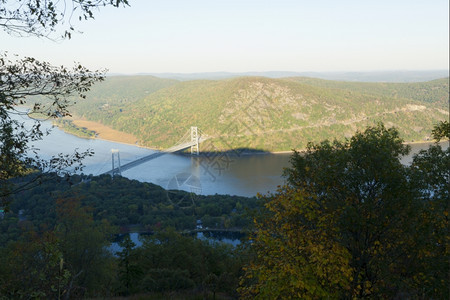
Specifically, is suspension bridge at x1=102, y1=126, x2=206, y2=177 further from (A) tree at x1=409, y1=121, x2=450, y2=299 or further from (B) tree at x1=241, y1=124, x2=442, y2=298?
(A) tree at x1=409, y1=121, x2=450, y2=299

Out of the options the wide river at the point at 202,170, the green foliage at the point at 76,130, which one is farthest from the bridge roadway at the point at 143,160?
the green foliage at the point at 76,130

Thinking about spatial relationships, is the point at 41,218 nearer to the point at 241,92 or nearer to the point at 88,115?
the point at 241,92

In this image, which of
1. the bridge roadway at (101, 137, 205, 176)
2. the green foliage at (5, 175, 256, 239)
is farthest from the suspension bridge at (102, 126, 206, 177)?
the green foliage at (5, 175, 256, 239)

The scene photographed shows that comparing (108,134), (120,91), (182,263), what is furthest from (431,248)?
(120,91)

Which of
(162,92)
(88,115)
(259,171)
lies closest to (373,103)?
(259,171)

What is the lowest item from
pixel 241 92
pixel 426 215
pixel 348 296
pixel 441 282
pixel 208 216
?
pixel 208 216

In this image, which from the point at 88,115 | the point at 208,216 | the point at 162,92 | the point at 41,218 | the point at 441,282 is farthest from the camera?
the point at 162,92

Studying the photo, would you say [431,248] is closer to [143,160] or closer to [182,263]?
[182,263]

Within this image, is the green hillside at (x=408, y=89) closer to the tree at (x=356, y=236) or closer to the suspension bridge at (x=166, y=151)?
the suspension bridge at (x=166, y=151)
